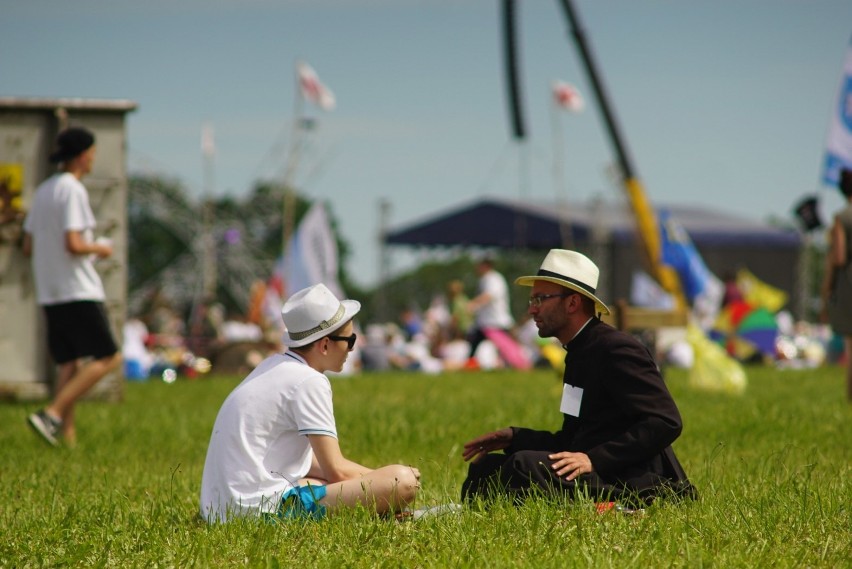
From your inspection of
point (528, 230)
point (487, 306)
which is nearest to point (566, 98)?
point (528, 230)

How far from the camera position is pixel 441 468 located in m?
6.54

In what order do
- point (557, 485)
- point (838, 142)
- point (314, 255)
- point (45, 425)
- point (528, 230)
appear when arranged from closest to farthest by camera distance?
point (557, 485) < point (45, 425) < point (838, 142) < point (314, 255) < point (528, 230)

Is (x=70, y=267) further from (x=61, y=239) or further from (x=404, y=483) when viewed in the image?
(x=404, y=483)

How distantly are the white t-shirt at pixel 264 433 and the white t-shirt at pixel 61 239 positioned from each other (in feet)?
12.6

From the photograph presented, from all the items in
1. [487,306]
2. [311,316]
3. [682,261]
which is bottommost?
[487,306]

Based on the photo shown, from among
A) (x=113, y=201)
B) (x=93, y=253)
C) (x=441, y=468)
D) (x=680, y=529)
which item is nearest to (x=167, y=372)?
(x=113, y=201)

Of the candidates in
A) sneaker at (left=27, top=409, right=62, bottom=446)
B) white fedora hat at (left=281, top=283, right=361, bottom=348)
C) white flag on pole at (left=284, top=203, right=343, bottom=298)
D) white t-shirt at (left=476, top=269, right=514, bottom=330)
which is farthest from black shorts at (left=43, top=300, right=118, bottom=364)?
white flag on pole at (left=284, top=203, right=343, bottom=298)

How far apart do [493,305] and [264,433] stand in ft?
51.8

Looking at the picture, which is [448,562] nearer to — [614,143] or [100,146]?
[100,146]

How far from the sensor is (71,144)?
331 inches

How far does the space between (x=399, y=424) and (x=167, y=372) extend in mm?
12327

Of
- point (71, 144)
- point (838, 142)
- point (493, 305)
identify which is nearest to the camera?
point (71, 144)

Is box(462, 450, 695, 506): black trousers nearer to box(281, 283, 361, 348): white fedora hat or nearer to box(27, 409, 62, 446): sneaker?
box(281, 283, 361, 348): white fedora hat

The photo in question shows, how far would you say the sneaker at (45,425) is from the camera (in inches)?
315
